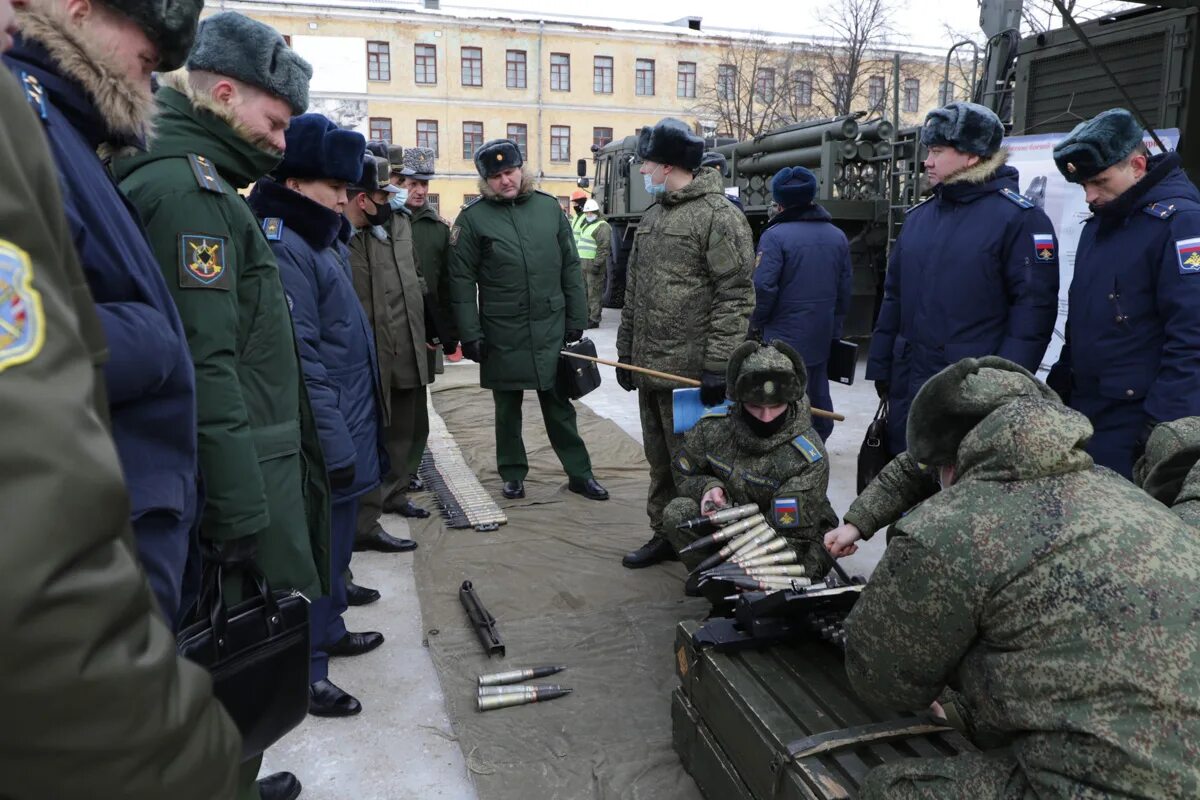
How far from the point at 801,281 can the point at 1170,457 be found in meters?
3.11

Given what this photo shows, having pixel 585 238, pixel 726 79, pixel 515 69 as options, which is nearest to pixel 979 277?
pixel 585 238

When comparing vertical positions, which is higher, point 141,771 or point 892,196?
point 892,196

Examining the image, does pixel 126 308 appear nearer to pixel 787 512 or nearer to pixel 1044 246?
pixel 787 512

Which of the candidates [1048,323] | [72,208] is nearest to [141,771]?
[72,208]

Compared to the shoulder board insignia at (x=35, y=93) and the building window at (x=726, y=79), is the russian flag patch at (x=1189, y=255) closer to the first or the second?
the shoulder board insignia at (x=35, y=93)

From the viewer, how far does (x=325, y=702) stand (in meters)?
2.92

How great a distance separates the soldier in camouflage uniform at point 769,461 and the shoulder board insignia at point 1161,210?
50.1 inches

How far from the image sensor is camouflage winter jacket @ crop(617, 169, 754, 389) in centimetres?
400

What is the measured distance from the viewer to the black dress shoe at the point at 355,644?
3314mm

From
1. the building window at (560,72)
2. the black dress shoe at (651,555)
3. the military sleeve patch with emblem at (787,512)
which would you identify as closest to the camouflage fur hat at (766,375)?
the military sleeve patch with emblem at (787,512)

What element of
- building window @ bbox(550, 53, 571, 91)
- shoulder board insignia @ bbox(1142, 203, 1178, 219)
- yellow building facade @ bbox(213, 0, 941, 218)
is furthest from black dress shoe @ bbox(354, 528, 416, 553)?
building window @ bbox(550, 53, 571, 91)

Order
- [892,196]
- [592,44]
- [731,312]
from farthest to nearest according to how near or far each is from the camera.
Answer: [592,44], [892,196], [731,312]

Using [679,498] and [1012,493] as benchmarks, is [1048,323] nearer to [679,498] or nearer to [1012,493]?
[679,498]

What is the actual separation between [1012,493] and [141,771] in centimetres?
151
